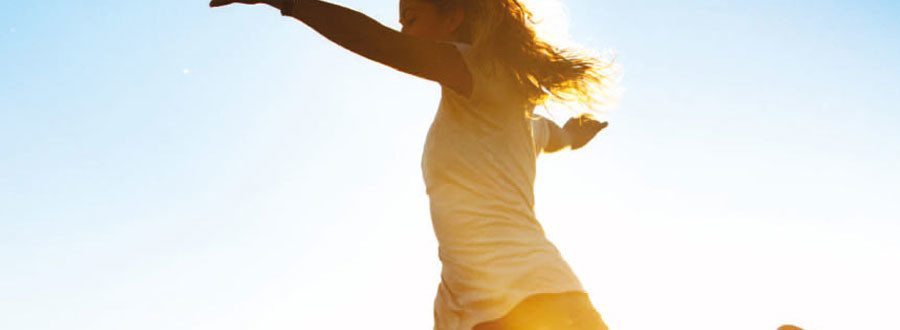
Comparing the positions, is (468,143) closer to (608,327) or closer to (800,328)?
(608,327)

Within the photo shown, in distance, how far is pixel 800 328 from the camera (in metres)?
2.07

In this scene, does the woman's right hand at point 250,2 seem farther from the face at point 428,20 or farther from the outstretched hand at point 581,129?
the outstretched hand at point 581,129

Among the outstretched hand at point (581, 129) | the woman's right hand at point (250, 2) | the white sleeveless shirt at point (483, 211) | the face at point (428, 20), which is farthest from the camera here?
the outstretched hand at point (581, 129)

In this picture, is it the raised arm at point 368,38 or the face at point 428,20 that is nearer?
the raised arm at point 368,38

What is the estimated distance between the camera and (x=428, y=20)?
304 cm

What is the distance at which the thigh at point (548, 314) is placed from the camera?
2273mm

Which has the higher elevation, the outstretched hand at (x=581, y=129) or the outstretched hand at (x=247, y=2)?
the outstretched hand at (x=581, y=129)

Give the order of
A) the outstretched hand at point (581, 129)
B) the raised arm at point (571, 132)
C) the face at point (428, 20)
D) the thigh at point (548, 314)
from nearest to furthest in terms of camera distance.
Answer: the thigh at point (548, 314) < the face at point (428, 20) < the raised arm at point (571, 132) < the outstretched hand at point (581, 129)

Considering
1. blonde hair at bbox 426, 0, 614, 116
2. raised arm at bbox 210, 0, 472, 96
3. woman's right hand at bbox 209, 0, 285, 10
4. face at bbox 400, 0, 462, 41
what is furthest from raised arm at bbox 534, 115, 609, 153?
woman's right hand at bbox 209, 0, 285, 10

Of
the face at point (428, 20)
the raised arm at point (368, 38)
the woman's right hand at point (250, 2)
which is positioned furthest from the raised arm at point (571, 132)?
the woman's right hand at point (250, 2)

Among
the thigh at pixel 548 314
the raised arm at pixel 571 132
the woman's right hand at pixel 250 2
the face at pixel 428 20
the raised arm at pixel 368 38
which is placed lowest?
the thigh at pixel 548 314

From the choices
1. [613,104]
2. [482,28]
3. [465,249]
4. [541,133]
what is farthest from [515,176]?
[613,104]

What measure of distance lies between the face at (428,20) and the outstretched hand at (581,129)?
113 centimetres

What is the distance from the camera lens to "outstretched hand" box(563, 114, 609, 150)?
3904 mm
